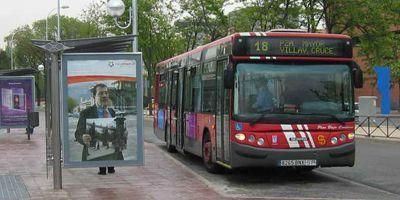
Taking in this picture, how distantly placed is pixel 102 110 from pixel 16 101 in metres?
15.0

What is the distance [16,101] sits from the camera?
83.1ft

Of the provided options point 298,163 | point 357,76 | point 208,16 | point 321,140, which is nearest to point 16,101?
point 298,163

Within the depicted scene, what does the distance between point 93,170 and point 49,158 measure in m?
1.02

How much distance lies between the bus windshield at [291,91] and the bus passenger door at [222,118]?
532 mm

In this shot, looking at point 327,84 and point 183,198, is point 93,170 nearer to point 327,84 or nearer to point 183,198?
point 183,198

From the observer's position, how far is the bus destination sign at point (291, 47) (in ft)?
38.3

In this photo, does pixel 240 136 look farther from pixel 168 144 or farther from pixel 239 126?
pixel 168 144

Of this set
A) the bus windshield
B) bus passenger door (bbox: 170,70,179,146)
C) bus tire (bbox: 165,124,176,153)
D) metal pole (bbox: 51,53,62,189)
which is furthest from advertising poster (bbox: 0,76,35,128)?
the bus windshield

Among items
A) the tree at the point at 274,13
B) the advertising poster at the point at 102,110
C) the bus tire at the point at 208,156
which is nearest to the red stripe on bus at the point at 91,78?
the advertising poster at the point at 102,110

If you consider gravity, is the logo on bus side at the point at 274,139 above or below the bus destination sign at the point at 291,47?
below

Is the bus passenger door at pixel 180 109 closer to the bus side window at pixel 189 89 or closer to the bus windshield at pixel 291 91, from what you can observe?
the bus side window at pixel 189 89

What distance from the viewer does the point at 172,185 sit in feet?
37.3

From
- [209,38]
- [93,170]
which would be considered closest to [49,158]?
[93,170]

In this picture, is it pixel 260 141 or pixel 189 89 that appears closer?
pixel 260 141
